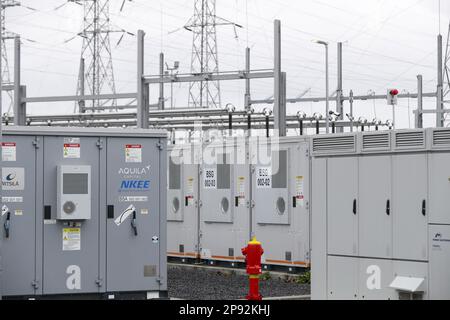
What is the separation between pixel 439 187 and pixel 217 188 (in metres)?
11.8

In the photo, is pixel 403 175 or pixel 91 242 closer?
pixel 403 175

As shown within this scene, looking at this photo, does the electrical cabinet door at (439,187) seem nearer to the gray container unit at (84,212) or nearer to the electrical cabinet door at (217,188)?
the gray container unit at (84,212)

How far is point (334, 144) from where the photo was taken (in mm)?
14922

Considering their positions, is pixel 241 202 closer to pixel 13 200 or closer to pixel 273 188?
pixel 273 188

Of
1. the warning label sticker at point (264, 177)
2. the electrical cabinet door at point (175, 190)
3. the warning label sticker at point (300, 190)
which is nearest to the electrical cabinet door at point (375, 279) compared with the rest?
the warning label sticker at point (300, 190)

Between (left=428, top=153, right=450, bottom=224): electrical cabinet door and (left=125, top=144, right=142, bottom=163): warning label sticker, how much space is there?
14.3 ft

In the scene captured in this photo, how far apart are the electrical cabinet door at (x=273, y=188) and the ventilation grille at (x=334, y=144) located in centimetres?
685

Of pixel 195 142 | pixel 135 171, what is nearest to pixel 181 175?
pixel 195 142

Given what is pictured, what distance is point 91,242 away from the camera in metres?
14.8

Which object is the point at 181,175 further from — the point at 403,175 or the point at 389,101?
the point at 403,175

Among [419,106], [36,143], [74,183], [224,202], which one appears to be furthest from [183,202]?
[419,106]

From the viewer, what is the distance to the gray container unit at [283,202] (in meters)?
21.8
